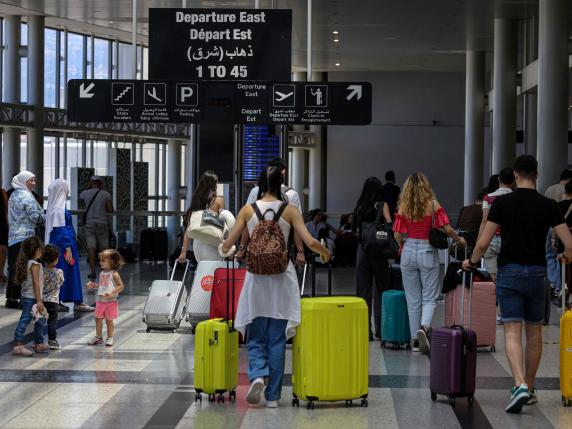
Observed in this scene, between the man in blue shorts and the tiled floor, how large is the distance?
435 millimetres

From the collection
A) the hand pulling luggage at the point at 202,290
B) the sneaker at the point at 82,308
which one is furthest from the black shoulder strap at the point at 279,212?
the sneaker at the point at 82,308

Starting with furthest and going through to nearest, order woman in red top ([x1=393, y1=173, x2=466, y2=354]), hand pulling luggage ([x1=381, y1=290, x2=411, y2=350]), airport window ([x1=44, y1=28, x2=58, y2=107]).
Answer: airport window ([x1=44, y1=28, x2=58, y2=107]) → hand pulling luggage ([x1=381, y1=290, x2=411, y2=350]) → woman in red top ([x1=393, y1=173, x2=466, y2=354])

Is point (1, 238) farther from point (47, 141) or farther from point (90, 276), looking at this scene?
point (47, 141)

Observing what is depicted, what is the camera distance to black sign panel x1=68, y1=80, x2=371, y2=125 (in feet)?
47.6

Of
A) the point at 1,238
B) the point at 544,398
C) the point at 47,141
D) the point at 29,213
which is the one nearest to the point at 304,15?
the point at 47,141

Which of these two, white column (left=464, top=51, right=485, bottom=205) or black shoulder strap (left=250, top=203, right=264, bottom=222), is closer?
black shoulder strap (left=250, top=203, right=264, bottom=222)

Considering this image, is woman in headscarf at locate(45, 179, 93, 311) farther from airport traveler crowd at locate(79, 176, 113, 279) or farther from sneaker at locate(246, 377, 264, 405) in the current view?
sneaker at locate(246, 377, 264, 405)

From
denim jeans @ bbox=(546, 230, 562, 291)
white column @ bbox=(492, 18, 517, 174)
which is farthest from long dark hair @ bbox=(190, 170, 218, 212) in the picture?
white column @ bbox=(492, 18, 517, 174)

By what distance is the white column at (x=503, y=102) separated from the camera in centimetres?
2736

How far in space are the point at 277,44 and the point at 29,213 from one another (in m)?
3.65

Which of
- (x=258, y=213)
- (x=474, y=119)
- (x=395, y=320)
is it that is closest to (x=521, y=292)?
(x=258, y=213)

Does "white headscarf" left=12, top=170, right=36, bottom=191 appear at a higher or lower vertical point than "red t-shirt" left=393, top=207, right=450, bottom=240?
higher

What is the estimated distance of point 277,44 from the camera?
14.5m

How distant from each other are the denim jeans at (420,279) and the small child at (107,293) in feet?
9.07
